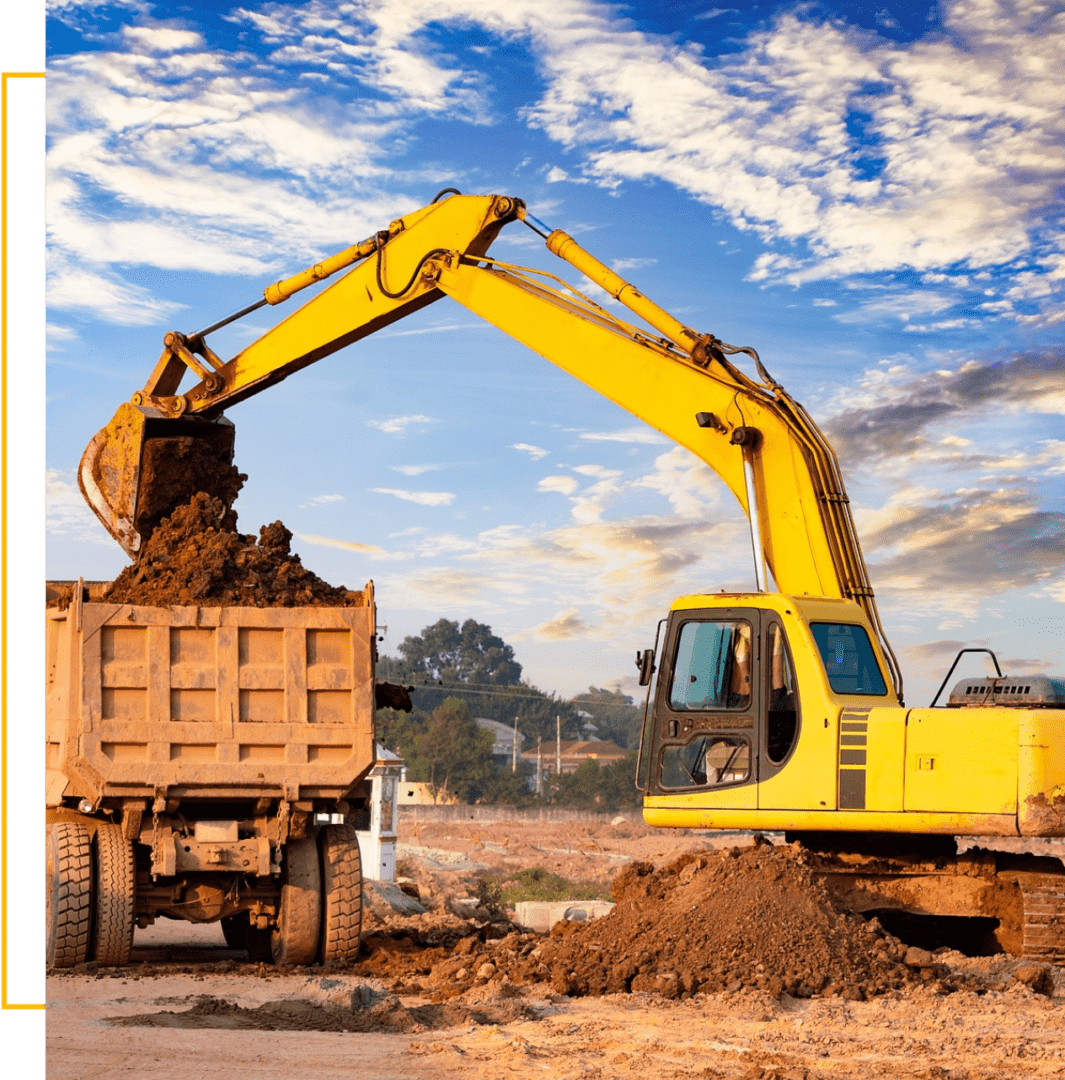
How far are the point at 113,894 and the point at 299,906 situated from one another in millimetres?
1356

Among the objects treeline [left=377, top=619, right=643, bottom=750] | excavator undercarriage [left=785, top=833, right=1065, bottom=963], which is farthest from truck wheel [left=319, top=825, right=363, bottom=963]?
treeline [left=377, top=619, right=643, bottom=750]

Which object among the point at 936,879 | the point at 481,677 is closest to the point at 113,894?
the point at 936,879

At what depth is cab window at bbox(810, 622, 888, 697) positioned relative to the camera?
1034 cm

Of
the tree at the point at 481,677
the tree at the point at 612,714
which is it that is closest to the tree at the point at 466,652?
the tree at the point at 481,677

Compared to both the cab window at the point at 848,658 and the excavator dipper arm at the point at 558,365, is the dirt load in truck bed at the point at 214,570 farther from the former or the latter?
the cab window at the point at 848,658

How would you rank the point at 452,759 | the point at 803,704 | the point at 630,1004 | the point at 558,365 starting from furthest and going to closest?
the point at 452,759
the point at 558,365
the point at 803,704
the point at 630,1004

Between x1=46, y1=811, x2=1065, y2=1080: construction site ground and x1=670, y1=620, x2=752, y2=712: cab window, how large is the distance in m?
1.09

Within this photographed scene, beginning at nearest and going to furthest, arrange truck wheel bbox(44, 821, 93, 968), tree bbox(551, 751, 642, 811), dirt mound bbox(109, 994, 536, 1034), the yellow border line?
the yellow border line, dirt mound bbox(109, 994, 536, 1034), truck wheel bbox(44, 821, 93, 968), tree bbox(551, 751, 642, 811)

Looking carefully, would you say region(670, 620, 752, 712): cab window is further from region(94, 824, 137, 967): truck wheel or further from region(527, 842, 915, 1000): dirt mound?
region(94, 824, 137, 967): truck wheel

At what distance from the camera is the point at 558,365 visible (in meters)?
12.4

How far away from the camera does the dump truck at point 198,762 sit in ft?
33.9

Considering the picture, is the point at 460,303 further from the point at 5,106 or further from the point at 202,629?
the point at 5,106

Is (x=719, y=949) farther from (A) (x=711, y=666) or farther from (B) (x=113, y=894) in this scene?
(B) (x=113, y=894)

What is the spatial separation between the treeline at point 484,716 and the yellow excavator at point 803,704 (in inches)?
1135
